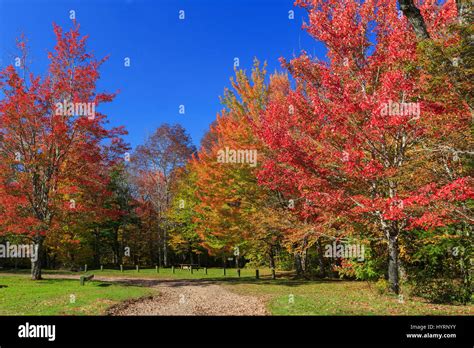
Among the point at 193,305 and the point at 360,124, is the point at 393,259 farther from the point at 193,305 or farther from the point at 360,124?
the point at 193,305

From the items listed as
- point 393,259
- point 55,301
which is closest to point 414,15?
point 393,259

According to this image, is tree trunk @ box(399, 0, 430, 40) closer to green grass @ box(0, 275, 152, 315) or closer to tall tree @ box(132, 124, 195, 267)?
green grass @ box(0, 275, 152, 315)

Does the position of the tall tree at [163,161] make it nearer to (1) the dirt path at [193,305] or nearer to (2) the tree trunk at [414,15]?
(1) the dirt path at [193,305]

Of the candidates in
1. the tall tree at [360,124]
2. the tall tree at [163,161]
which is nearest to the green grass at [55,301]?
the tall tree at [360,124]

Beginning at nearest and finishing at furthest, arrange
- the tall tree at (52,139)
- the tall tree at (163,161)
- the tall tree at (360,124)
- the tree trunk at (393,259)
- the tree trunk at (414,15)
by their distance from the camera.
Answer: the tree trunk at (414,15), the tall tree at (360,124), the tree trunk at (393,259), the tall tree at (52,139), the tall tree at (163,161)

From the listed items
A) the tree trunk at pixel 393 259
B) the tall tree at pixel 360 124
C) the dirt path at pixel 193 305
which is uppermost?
the tall tree at pixel 360 124

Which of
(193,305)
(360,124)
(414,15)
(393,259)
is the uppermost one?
(414,15)

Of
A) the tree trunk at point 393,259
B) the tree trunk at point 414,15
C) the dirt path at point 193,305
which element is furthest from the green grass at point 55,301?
the tree trunk at point 414,15

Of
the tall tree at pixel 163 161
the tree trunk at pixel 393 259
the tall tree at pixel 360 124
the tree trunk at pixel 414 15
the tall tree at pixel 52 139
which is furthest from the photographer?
the tall tree at pixel 163 161

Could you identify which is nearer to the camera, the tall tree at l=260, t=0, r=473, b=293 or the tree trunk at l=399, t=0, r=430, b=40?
the tree trunk at l=399, t=0, r=430, b=40

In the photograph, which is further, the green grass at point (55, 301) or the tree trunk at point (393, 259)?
the tree trunk at point (393, 259)

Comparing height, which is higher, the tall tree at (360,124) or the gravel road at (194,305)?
the tall tree at (360,124)

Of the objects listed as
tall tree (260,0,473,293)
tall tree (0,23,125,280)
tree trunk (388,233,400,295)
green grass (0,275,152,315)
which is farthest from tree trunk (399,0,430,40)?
tall tree (0,23,125,280)
